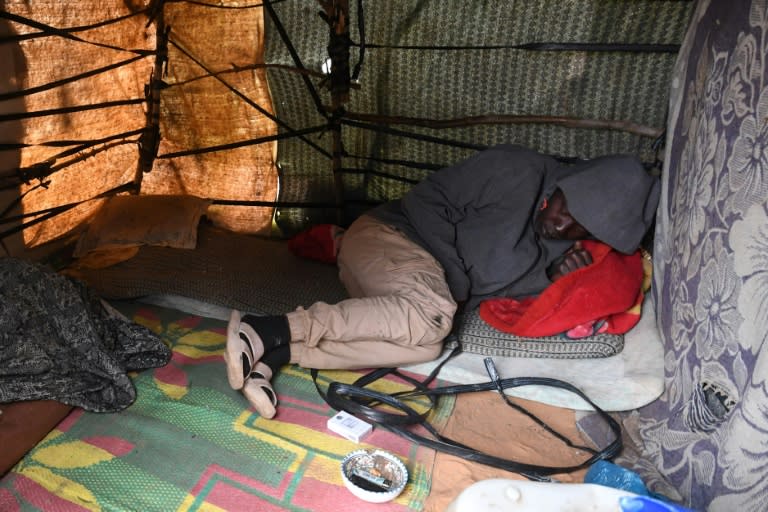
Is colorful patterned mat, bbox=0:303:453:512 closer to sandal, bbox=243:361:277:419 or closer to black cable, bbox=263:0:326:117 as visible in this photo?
sandal, bbox=243:361:277:419

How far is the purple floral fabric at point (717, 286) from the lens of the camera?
1225 millimetres

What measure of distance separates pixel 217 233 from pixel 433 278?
1209 millimetres

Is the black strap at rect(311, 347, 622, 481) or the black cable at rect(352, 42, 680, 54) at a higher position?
the black cable at rect(352, 42, 680, 54)

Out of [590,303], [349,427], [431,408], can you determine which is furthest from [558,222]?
[349,427]

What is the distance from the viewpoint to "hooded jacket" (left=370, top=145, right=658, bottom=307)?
6.16ft

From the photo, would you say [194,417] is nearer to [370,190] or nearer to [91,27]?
[370,190]

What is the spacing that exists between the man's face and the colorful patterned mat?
2.20 feet

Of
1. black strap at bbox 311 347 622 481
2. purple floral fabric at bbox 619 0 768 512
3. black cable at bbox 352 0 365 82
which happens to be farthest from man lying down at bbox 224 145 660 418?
black cable at bbox 352 0 365 82

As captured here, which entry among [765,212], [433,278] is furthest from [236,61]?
[765,212]

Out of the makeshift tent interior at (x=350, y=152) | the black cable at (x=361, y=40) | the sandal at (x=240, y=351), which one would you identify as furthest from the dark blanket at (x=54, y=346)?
the black cable at (x=361, y=40)

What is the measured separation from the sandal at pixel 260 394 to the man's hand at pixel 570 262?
104cm

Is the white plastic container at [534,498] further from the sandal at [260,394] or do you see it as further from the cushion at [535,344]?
the cushion at [535,344]

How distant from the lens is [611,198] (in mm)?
1846

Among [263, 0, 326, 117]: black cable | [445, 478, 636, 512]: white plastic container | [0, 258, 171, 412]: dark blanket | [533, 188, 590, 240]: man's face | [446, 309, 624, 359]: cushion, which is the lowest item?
[446, 309, 624, 359]: cushion
